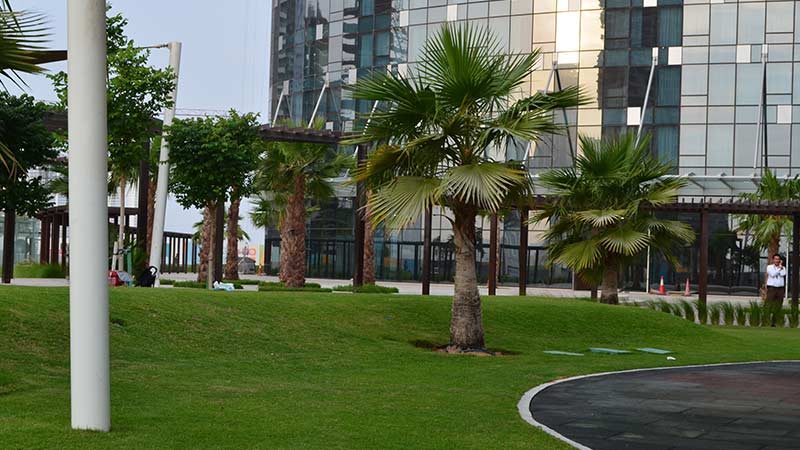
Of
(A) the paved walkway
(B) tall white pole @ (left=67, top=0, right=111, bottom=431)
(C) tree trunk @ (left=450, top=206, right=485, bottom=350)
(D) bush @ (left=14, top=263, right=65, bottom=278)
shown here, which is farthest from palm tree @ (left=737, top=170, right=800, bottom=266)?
(B) tall white pole @ (left=67, top=0, right=111, bottom=431)

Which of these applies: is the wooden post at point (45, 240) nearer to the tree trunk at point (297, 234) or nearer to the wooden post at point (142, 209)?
the tree trunk at point (297, 234)

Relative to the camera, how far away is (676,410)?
11445mm

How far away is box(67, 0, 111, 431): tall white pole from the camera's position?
785 cm

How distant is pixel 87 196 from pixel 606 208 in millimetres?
20078

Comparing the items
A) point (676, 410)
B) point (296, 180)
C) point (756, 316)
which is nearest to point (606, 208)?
point (756, 316)

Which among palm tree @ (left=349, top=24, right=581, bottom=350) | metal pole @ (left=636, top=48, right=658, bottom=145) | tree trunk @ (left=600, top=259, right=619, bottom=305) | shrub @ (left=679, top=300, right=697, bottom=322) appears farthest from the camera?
metal pole @ (left=636, top=48, right=658, bottom=145)

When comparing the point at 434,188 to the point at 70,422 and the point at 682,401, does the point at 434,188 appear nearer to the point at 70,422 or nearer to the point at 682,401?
the point at 682,401

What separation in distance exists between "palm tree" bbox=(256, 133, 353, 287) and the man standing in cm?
1608

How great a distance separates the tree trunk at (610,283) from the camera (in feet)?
87.8

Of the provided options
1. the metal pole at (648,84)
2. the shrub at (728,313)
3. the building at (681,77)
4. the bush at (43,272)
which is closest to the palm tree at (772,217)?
the building at (681,77)

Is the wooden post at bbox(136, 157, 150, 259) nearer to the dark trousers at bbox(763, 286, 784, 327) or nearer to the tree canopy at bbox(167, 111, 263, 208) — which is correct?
the tree canopy at bbox(167, 111, 263, 208)

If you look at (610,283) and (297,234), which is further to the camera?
(297,234)

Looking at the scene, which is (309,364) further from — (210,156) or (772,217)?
(772,217)

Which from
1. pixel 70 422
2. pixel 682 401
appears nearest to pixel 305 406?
pixel 70 422
